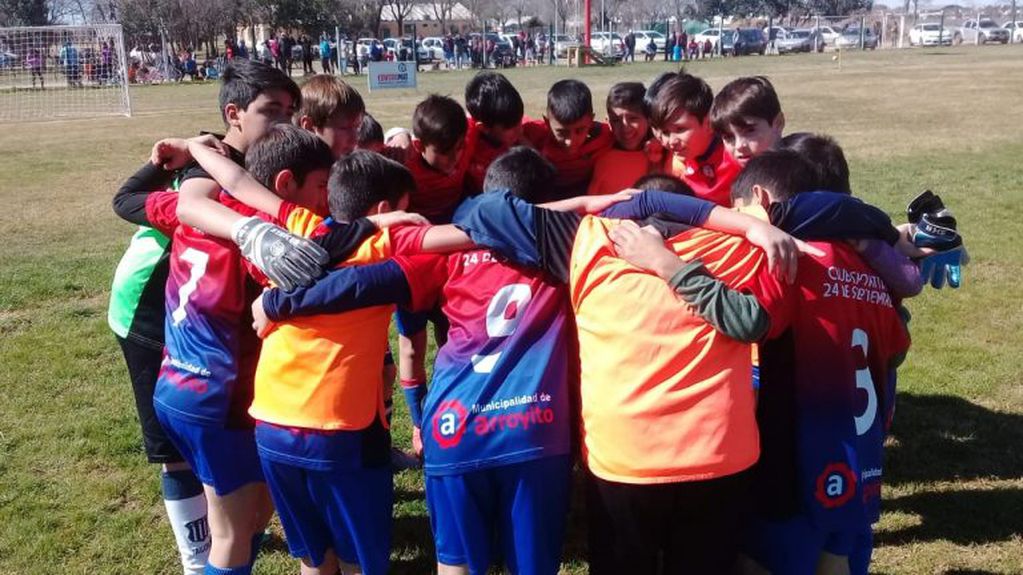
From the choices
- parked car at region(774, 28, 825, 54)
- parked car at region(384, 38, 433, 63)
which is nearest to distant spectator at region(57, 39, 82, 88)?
parked car at region(384, 38, 433, 63)

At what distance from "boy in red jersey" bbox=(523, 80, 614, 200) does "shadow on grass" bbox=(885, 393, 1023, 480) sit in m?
2.23

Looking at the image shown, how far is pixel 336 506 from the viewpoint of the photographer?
9.57ft

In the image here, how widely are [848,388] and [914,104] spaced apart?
2325 centimetres

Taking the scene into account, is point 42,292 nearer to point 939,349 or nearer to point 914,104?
point 939,349

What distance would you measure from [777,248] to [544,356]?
28.8 inches

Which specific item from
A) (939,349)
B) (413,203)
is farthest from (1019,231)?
(413,203)

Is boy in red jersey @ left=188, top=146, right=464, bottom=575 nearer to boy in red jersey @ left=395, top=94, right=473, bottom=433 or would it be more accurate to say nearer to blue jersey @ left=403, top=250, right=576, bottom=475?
blue jersey @ left=403, top=250, right=576, bottom=475

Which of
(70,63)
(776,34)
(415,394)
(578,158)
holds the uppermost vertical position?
(776,34)

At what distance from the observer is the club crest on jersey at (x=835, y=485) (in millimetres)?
2680

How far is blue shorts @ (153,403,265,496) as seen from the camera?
10.1 feet

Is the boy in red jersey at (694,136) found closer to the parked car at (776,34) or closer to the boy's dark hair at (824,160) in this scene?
the boy's dark hair at (824,160)

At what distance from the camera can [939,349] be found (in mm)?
6516

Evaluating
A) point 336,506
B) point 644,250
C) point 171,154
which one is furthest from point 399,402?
point 644,250

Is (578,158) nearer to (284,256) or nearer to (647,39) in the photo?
(284,256)
